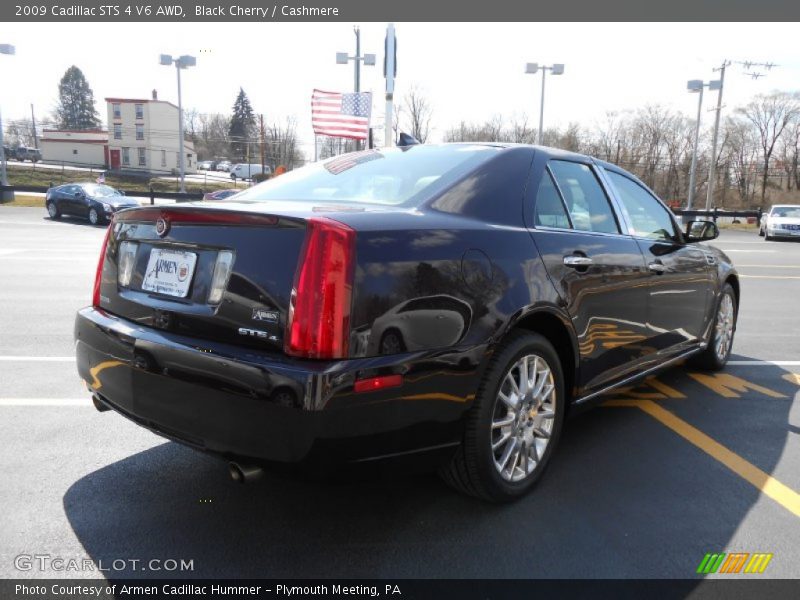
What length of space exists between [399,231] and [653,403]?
113 inches

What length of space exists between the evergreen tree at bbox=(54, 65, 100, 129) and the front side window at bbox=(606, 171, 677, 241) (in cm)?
11977

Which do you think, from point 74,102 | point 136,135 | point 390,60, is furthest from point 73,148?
point 390,60

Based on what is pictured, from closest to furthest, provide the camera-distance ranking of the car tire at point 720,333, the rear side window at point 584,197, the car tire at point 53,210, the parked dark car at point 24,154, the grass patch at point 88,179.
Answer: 1. the rear side window at point 584,197
2. the car tire at point 720,333
3. the car tire at point 53,210
4. the grass patch at point 88,179
5. the parked dark car at point 24,154

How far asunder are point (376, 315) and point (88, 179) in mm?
62860

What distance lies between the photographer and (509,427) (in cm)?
280

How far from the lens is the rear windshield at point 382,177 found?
2938mm

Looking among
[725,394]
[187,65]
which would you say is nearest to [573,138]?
[187,65]

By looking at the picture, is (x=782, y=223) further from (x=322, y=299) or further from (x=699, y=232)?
(x=322, y=299)

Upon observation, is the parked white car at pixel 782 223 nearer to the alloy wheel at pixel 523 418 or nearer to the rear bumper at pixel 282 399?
the alloy wheel at pixel 523 418

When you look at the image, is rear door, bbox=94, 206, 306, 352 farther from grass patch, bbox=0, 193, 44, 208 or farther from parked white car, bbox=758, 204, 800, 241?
grass patch, bbox=0, 193, 44, 208

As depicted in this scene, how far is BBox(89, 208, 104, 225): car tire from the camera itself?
853 inches

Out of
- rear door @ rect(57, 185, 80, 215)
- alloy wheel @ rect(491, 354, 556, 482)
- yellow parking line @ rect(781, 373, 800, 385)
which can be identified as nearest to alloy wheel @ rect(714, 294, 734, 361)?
yellow parking line @ rect(781, 373, 800, 385)

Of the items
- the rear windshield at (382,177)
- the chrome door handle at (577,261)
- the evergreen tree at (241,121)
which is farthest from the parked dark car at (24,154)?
the chrome door handle at (577,261)

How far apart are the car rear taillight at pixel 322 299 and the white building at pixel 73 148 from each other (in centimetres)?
8264
